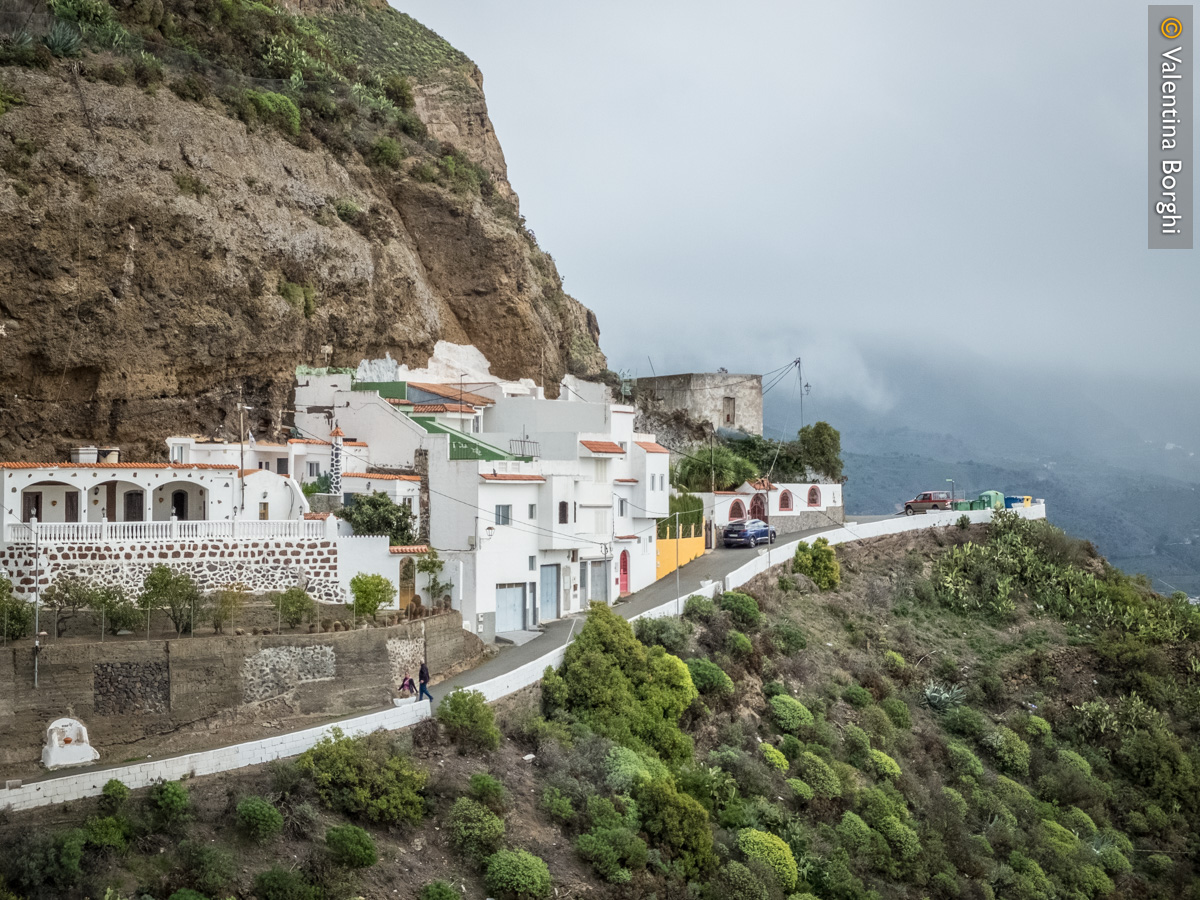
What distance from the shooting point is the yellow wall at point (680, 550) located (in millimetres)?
38375

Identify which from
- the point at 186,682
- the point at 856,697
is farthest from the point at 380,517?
the point at 856,697

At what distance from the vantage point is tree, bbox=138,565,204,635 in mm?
23484

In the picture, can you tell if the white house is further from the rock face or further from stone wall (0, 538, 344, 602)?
stone wall (0, 538, 344, 602)

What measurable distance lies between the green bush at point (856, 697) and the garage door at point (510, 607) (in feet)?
33.1

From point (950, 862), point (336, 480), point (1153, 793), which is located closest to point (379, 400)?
point (336, 480)

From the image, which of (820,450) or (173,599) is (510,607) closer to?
(173,599)

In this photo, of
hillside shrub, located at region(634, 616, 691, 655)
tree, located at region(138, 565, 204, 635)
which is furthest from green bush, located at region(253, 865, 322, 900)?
hillside shrub, located at region(634, 616, 691, 655)

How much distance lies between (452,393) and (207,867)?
812 inches

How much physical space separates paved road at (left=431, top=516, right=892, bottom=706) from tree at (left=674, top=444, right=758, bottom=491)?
2837 millimetres

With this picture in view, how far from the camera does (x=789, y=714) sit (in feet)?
104

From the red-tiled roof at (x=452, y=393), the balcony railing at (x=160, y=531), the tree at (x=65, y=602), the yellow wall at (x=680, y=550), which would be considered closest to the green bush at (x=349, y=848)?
the tree at (x=65, y=602)

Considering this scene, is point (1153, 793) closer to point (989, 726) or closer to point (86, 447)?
point (989, 726)

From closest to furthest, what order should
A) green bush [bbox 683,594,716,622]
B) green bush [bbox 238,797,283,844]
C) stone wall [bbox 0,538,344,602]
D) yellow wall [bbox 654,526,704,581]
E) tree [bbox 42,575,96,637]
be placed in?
green bush [bbox 238,797,283,844], tree [bbox 42,575,96,637], stone wall [bbox 0,538,344,602], green bush [bbox 683,594,716,622], yellow wall [bbox 654,526,704,581]

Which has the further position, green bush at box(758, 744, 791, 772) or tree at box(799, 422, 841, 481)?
tree at box(799, 422, 841, 481)
